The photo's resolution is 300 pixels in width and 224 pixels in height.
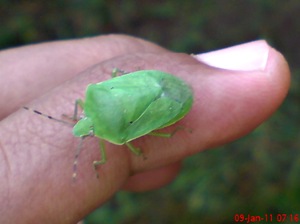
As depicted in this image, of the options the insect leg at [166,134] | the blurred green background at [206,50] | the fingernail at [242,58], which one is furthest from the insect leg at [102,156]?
the blurred green background at [206,50]

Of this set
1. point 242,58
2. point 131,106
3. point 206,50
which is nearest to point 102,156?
point 131,106

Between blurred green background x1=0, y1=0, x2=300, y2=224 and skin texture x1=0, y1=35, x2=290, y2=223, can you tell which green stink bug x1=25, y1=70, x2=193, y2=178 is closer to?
Result: skin texture x1=0, y1=35, x2=290, y2=223

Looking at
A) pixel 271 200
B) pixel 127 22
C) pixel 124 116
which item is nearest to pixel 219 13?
pixel 127 22

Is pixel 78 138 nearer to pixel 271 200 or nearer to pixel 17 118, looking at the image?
pixel 17 118

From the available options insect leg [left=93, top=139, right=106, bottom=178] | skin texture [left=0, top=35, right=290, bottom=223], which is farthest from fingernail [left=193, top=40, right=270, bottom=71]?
insect leg [left=93, top=139, right=106, bottom=178]

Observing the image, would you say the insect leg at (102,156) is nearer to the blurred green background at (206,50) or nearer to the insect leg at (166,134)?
the insect leg at (166,134)

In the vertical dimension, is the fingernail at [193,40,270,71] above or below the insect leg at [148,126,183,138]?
above

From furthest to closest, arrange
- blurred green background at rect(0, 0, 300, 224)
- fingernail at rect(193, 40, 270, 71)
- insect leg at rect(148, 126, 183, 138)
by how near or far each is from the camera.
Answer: blurred green background at rect(0, 0, 300, 224)
fingernail at rect(193, 40, 270, 71)
insect leg at rect(148, 126, 183, 138)
